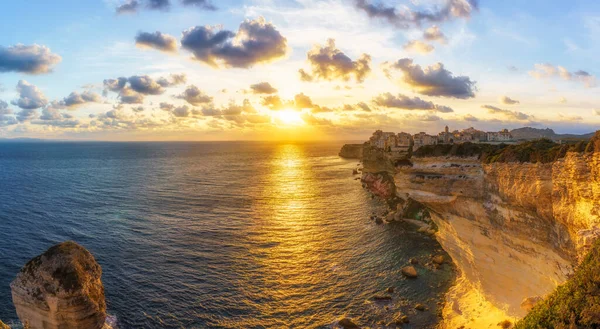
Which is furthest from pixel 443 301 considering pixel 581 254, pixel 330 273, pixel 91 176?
pixel 91 176

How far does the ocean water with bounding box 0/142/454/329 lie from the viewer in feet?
107

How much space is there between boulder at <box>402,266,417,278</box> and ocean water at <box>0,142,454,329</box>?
774 millimetres

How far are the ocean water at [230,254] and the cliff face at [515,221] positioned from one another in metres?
5.26

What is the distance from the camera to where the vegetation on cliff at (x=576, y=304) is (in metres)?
14.7

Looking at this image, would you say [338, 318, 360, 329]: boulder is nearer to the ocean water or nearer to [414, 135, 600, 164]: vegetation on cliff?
the ocean water

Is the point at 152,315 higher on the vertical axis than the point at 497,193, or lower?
lower

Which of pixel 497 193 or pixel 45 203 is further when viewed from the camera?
pixel 45 203

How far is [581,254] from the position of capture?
21.1 meters

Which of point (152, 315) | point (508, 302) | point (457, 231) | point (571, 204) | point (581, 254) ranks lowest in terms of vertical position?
point (152, 315)

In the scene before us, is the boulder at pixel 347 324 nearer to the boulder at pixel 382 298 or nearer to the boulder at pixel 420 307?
the boulder at pixel 382 298

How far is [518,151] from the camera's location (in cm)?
3412

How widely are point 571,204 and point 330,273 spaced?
25797 mm

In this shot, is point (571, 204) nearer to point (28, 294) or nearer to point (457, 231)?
point (457, 231)

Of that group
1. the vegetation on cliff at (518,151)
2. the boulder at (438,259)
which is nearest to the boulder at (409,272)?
the boulder at (438,259)
